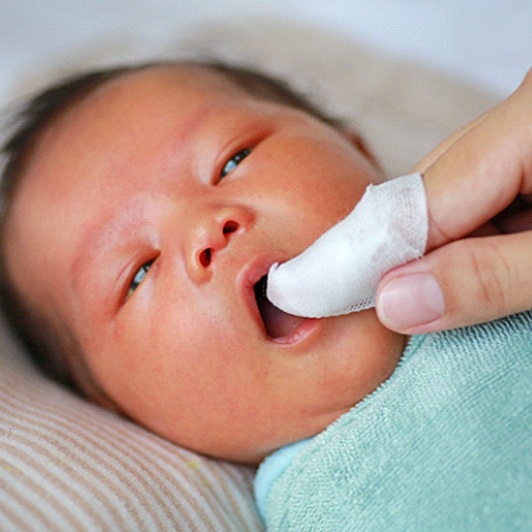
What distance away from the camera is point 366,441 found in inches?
38.3

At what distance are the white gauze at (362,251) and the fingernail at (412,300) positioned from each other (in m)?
0.04

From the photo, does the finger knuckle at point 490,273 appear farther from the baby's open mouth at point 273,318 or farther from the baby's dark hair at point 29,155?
the baby's dark hair at point 29,155

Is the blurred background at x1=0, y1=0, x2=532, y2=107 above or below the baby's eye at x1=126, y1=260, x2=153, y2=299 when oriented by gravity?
above

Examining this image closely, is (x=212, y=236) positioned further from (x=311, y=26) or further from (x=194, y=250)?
(x=311, y=26)

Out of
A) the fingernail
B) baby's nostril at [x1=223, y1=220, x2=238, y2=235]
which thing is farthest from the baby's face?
the fingernail

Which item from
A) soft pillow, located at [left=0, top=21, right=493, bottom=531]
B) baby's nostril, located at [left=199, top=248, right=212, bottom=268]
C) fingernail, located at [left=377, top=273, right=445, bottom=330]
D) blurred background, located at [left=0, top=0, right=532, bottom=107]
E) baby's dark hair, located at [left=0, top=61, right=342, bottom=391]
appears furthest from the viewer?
blurred background, located at [left=0, top=0, right=532, bottom=107]

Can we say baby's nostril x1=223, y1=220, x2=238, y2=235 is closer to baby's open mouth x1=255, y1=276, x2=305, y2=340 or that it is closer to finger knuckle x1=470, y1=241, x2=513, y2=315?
baby's open mouth x1=255, y1=276, x2=305, y2=340

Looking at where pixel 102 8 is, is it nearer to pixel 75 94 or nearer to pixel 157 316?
pixel 75 94

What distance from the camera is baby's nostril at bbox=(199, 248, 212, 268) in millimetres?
1021

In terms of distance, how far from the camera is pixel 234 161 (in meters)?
1.17

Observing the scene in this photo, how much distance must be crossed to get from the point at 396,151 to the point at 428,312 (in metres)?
1.04

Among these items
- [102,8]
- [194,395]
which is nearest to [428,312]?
[194,395]

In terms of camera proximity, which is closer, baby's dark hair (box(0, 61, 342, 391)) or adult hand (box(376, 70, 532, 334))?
adult hand (box(376, 70, 532, 334))

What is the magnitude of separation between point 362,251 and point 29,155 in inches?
27.1
